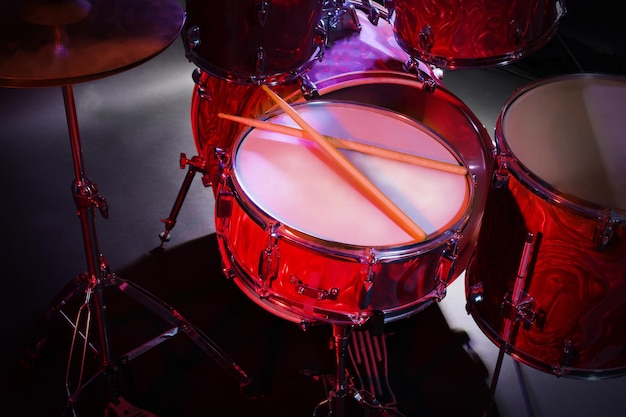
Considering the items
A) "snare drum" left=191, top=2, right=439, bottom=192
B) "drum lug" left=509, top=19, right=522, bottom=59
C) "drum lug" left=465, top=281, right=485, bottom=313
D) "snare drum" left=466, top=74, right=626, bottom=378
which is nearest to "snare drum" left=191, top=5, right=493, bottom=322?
"snare drum" left=191, top=2, right=439, bottom=192

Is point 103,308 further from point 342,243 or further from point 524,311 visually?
point 524,311

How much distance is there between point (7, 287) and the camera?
90.5 inches

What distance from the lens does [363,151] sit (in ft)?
5.50

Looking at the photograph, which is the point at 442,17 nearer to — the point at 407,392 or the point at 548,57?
the point at 407,392

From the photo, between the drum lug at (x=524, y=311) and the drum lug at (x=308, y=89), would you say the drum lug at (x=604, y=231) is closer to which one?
the drum lug at (x=524, y=311)

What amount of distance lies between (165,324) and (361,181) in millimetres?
934

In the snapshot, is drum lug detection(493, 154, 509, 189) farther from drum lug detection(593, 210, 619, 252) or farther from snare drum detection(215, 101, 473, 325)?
drum lug detection(593, 210, 619, 252)

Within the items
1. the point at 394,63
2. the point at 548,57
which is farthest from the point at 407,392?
the point at 548,57

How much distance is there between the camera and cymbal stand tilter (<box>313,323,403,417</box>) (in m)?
1.65

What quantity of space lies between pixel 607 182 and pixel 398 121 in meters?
0.50

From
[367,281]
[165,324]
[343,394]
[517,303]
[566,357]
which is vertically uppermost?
[367,281]

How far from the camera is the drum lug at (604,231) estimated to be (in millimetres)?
1431

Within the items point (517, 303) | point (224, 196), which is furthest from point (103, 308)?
point (517, 303)

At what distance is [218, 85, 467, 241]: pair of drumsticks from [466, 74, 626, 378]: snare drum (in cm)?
15
